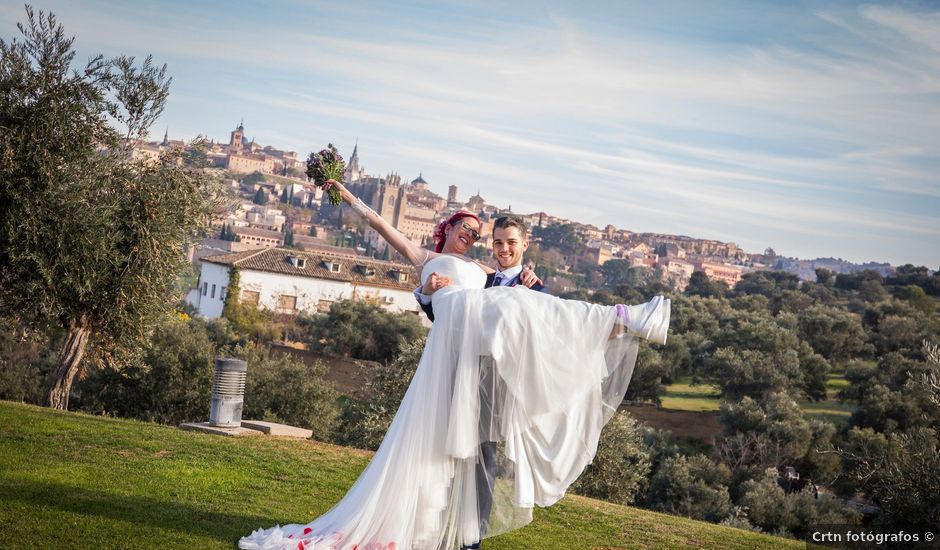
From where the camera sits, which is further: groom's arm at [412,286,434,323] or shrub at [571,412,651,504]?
shrub at [571,412,651,504]

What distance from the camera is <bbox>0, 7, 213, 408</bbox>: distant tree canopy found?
33.0 ft

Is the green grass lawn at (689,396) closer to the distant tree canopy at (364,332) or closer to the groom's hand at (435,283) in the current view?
the distant tree canopy at (364,332)

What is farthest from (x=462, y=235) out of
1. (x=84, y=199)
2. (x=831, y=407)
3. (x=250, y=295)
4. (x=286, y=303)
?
(x=286, y=303)

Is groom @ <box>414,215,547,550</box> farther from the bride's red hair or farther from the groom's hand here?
the bride's red hair

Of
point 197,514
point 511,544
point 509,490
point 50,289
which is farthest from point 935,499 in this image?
point 50,289

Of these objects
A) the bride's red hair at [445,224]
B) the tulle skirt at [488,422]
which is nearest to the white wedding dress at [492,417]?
the tulle skirt at [488,422]

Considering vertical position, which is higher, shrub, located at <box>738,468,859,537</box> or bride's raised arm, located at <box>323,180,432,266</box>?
bride's raised arm, located at <box>323,180,432,266</box>

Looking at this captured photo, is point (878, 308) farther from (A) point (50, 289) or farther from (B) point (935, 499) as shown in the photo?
(A) point (50, 289)

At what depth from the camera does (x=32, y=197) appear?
9.99 metres

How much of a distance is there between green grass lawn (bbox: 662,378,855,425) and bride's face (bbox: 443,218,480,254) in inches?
983

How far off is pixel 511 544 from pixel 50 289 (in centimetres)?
717

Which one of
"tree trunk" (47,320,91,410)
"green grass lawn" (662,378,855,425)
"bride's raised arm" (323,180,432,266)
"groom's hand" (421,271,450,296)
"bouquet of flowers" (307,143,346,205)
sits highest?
"bouquet of flowers" (307,143,346,205)

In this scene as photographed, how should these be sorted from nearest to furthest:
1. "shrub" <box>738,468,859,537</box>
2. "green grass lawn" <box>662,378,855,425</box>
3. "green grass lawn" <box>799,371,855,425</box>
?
"shrub" <box>738,468,859,537</box>, "green grass lawn" <box>799,371,855,425</box>, "green grass lawn" <box>662,378,855,425</box>

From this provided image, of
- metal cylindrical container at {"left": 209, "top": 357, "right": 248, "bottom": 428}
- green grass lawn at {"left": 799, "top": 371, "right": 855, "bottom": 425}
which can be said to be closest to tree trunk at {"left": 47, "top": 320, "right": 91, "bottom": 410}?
metal cylindrical container at {"left": 209, "top": 357, "right": 248, "bottom": 428}
